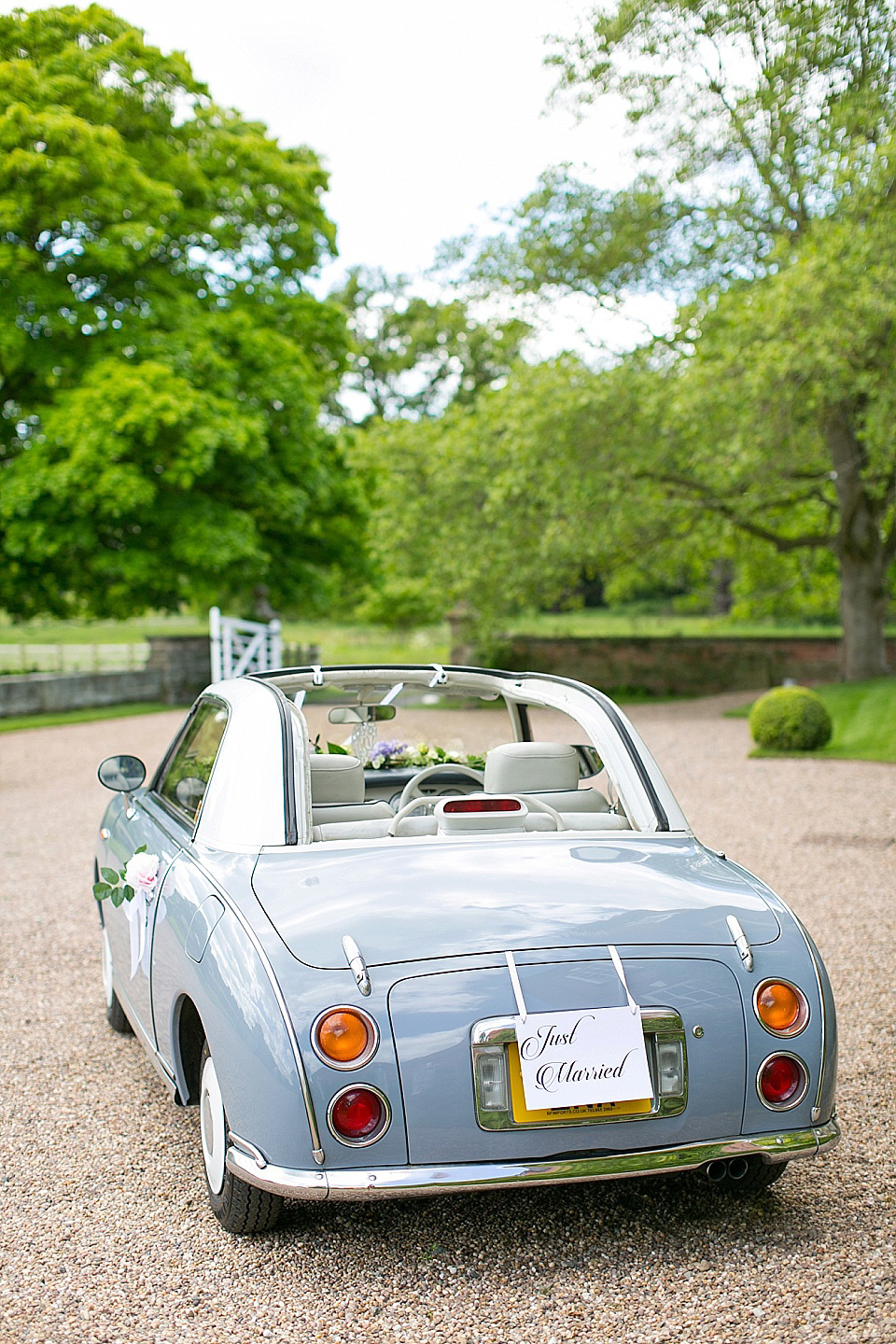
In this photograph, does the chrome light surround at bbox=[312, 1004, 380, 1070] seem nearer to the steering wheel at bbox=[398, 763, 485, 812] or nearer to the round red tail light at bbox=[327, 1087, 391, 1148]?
the round red tail light at bbox=[327, 1087, 391, 1148]

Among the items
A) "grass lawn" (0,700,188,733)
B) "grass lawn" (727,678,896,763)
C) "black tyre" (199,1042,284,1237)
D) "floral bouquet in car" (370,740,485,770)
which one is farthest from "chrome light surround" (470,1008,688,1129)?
"grass lawn" (0,700,188,733)

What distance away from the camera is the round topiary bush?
15508 mm

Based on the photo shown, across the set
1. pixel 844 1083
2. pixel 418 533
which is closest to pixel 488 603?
pixel 418 533

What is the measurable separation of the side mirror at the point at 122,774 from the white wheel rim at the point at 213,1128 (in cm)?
164

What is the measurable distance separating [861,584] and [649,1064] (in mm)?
20978

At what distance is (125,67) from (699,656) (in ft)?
58.9

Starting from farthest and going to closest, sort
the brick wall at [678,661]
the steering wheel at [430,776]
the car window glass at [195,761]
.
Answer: the brick wall at [678,661], the steering wheel at [430,776], the car window glass at [195,761]

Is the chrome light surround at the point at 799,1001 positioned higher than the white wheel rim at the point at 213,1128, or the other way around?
the chrome light surround at the point at 799,1001

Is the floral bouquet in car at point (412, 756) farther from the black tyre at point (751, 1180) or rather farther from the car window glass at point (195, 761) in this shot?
the black tyre at point (751, 1180)

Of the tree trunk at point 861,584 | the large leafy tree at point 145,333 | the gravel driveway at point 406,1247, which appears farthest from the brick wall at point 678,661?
the gravel driveway at point 406,1247

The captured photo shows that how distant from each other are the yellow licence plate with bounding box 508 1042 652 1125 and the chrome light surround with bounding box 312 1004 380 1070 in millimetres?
310

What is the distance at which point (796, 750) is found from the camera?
51.0 feet

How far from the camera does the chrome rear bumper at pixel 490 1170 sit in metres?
2.50

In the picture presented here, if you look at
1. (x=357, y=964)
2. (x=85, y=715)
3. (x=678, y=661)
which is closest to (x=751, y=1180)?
(x=357, y=964)
